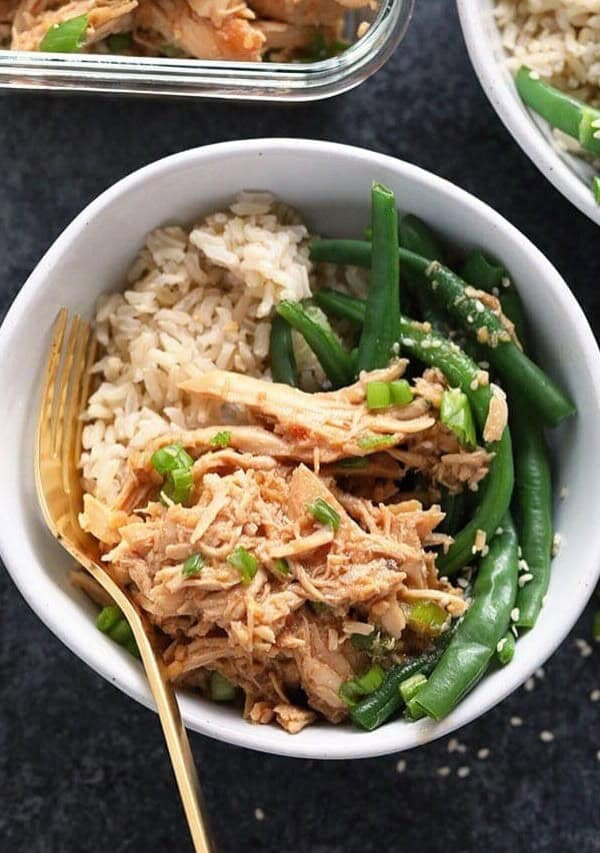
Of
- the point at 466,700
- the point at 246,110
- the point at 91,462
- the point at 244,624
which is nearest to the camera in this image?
the point at 244,624

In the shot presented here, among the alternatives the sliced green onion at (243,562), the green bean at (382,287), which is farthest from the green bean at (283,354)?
the sliced green onion at (243,562)

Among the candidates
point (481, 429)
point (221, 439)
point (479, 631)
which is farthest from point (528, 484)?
point (221, 439)

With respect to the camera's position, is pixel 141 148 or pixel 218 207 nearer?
pixel 218 207

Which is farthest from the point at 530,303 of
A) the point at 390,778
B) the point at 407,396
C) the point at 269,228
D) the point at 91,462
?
the point at 390,778

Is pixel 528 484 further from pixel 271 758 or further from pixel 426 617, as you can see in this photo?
pixel 271 758

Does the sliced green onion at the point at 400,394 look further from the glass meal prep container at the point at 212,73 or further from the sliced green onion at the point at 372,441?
the glass meal prep container at the point at 212,73

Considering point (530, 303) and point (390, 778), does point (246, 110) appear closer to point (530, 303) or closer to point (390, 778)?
point (530, 303)

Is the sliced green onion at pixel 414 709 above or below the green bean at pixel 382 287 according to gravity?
below
